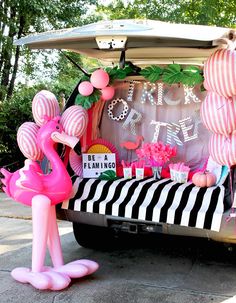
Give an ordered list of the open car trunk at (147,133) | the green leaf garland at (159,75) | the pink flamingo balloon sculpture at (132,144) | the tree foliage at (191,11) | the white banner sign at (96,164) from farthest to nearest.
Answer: the tree foliage at (191,11)
the pink flamingo balloon sculpture at (132,144)
the white banner sign at (96,164)
the green leaf garland at (159,75)
the open car trunk at (147,133)

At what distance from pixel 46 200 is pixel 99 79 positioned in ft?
4.49

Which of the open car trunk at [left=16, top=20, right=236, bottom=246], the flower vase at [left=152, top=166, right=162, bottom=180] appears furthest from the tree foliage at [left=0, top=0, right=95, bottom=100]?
the flower vase at [left=152, top=166, right=162, bottom=180]

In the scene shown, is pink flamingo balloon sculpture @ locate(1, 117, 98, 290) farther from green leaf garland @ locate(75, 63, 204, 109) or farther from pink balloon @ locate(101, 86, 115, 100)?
pink balloon @ locate(101, 86, 115, 100)

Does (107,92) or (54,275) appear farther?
(107,92)

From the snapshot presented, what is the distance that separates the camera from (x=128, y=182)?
423 centimetres

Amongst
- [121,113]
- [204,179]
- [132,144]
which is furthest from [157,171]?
[121,113]

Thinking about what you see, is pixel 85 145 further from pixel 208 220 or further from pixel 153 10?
pixel 153 10

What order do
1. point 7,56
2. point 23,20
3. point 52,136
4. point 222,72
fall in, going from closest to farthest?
point 222,72
point 52,136
point 23,20
point 7,56

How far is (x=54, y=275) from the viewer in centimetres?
388

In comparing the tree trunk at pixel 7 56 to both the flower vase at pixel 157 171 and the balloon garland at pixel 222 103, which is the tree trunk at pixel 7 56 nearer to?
the flower vase at pixel 157 171

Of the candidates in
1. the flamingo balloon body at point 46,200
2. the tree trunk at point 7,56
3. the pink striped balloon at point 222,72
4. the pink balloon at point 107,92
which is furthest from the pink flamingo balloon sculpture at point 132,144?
the tree trunk at point 7,56

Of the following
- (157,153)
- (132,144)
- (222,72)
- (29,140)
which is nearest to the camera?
(222,72)

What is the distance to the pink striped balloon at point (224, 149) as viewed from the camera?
141 inches

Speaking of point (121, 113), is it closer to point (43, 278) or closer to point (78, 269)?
point (78, 269)
